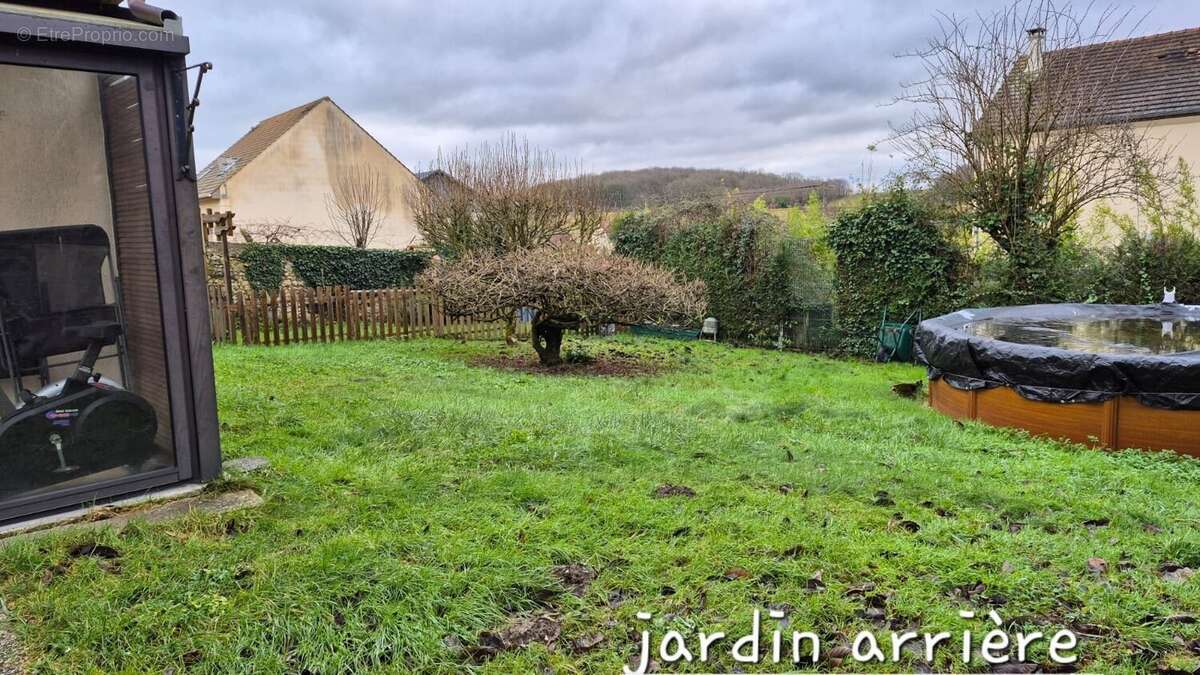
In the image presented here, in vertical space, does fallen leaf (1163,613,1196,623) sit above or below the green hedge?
below

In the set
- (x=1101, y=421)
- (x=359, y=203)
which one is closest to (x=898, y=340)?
(x=1101, y=421)

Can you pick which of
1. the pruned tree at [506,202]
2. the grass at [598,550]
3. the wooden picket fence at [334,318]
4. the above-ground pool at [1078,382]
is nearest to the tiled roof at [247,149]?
the pruned tree at [506,202]

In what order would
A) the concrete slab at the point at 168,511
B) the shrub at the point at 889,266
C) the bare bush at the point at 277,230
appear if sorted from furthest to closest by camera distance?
the bare bush at the point at 277,230
the shrub at the point at 889,266
the concrete slab at the point at 168,511

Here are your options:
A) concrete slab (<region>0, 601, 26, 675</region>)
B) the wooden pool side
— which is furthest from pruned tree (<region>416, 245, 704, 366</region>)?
concrete slab (<region>0, 601, 26, 675</region>)

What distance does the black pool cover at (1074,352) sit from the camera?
560 centimetres

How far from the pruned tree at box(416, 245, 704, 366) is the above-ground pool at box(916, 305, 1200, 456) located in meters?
3.62

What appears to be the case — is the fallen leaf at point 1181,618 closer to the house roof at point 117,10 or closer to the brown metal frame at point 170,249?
the brown metal frame at point 170,249

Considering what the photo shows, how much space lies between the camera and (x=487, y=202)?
16125 mm

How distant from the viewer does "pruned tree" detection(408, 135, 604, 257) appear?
16141mm

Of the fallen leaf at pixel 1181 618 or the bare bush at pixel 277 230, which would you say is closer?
the fallen leaf at pixel 1181 618

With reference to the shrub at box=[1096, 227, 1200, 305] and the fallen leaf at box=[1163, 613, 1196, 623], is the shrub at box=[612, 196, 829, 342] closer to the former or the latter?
the shrub at box=[1096, 227, 1200, 305]

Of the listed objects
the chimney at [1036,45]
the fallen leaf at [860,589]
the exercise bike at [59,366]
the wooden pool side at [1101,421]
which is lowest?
the wooden pool side at [1101,421]

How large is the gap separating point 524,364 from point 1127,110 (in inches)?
545

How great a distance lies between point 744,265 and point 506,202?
5.65m
